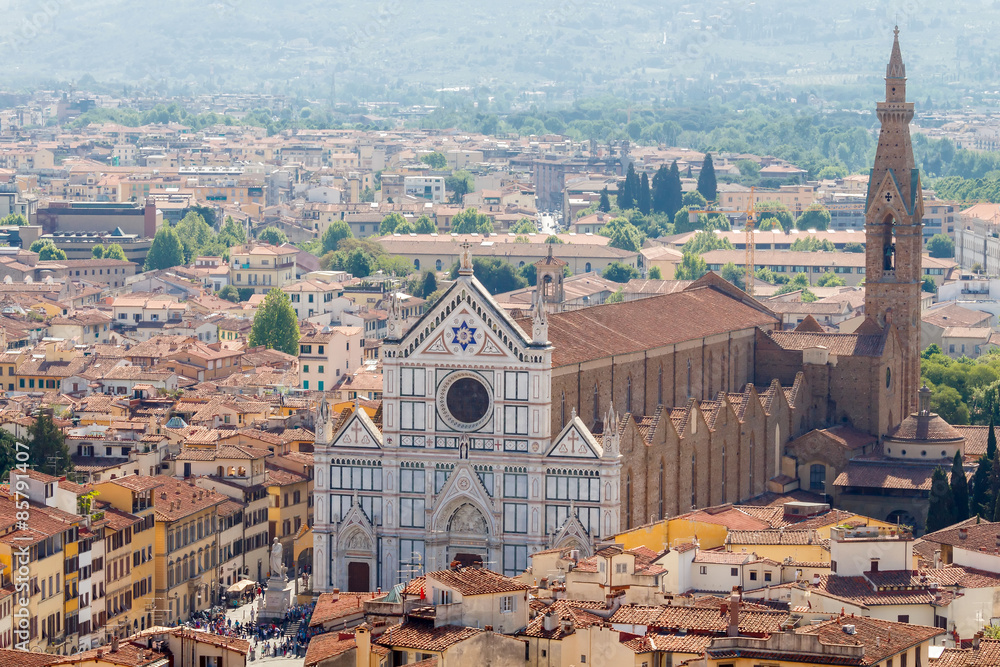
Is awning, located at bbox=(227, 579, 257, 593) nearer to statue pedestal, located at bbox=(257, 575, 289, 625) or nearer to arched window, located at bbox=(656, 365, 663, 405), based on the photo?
statue pedestal, located at bbox=(257, 575, 289, 625)

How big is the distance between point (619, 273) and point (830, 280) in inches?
556

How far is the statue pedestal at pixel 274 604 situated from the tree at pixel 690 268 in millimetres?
106602

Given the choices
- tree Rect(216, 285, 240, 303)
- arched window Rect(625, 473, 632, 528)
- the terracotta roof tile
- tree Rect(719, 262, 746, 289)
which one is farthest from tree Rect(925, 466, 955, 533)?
tree Rect(719, 262, 746, 289)

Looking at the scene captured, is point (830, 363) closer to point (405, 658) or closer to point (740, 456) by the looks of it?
point (740, 456)

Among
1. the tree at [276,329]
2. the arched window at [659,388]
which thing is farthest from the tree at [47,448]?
the tree at [276,329]

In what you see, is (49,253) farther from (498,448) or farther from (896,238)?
(498,448)

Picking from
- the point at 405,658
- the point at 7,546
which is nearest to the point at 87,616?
the point at 7,546

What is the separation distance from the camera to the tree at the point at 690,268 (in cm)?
18600

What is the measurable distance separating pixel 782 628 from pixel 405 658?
710 centimetres

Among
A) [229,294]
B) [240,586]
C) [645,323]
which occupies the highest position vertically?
[645,323]

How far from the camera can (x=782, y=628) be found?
173ft

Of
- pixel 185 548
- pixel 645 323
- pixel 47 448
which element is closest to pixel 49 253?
pixel 47 448

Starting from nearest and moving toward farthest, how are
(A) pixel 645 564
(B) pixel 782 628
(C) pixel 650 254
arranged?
(B) pixel 782 628 → (A) pixel 645 564 → (C) pixel 650 254

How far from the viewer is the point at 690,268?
188250 millimetres
